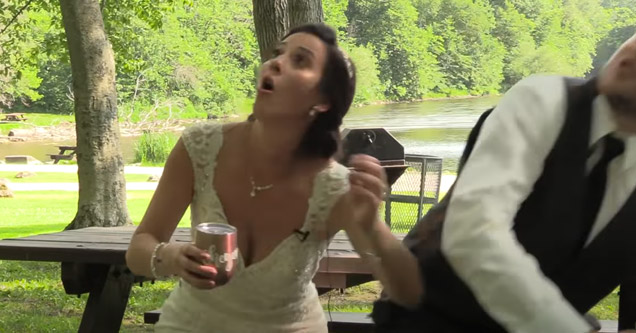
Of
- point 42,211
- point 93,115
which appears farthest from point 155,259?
point 42,211

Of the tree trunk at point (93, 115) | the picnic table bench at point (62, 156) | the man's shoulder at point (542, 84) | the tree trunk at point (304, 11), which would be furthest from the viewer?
the picnic table bench at point (62, 156)

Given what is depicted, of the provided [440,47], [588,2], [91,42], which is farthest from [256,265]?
[440,47]

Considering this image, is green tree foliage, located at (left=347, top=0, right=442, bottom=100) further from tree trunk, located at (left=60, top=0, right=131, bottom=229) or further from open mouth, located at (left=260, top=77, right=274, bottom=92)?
open mouth, located at (left=260, top=77, right=274, bottom=92)

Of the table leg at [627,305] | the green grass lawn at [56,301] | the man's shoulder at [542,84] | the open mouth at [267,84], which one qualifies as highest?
the man's shoulder at [542,84]

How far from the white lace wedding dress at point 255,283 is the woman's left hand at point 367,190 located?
560 millimetres

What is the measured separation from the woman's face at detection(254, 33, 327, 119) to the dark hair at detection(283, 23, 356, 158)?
0.07 feet

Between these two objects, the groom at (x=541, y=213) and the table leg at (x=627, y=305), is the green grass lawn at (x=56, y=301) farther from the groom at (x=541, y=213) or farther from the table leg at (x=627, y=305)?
the groom at (x=541, y=213)

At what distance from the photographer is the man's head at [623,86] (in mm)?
1143

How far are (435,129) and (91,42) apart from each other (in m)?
10.8

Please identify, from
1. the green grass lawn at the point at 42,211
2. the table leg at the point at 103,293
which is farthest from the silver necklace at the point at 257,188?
the green grass lawn at the point at 42,211

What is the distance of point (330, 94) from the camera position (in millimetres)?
1921

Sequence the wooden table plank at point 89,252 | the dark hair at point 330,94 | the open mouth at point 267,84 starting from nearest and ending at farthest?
the open mouth at point 267,84
the dark hair at point 330,94
the wooden table plank at point 89,252

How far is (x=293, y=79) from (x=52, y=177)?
1732 cm

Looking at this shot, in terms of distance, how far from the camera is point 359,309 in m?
4.76
